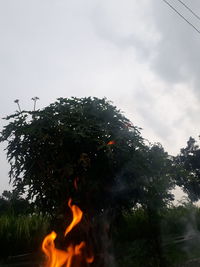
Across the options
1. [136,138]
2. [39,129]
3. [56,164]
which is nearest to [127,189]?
[136,138]

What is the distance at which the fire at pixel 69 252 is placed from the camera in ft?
21.5

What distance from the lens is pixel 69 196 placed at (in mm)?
6707

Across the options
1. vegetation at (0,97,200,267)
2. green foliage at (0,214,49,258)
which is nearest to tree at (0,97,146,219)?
vegetation at (0,97,200,267)

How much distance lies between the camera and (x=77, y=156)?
6.93m

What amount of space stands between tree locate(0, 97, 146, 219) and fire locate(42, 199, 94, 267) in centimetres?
29

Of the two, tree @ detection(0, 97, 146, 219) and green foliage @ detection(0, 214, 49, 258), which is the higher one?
tree @ detection(0, 97, 146, 219)

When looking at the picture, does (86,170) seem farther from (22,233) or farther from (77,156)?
(22,233)

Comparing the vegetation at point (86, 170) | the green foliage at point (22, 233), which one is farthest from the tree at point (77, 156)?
the green foliage at point (22, 233)

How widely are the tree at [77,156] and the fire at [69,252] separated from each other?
0.29 meters

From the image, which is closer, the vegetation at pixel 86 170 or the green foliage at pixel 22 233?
the vegetation at pixel 86 170

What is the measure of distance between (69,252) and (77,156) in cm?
189

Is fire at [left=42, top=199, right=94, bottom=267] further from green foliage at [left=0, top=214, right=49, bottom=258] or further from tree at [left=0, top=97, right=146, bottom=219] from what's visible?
green foliage at [left=0, top=214, right=49, bottom=258]

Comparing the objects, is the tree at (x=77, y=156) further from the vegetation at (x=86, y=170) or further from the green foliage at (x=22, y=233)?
the green foliage at (x=22, y=233)

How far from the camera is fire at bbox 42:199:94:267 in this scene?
655cm
